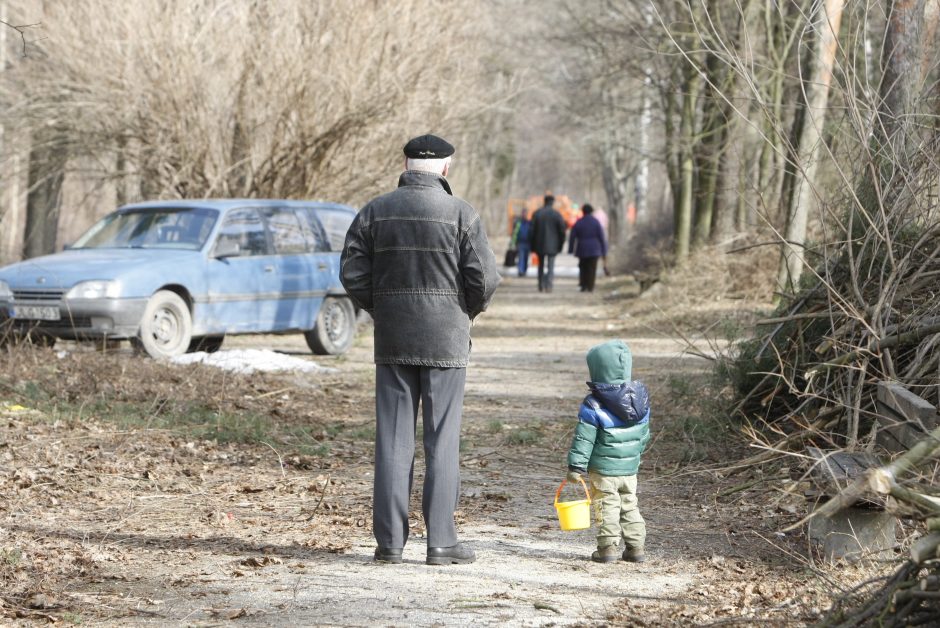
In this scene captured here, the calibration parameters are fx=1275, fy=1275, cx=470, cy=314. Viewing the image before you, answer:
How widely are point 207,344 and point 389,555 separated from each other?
9.45m

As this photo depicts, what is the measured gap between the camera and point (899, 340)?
7.21 metres

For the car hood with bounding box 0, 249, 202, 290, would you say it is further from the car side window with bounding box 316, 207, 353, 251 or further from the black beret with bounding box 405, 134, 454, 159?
the black beret with bounding box 405, 134, 454, 159

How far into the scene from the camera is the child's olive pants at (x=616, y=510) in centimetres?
600

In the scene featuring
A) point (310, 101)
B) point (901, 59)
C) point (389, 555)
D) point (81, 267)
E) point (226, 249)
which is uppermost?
point (310, 101)

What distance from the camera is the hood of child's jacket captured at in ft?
19.5

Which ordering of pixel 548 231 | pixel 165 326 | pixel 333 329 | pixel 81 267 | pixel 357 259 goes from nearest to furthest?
pixel 357 259 → pixel 81 267 → pixel 165 326 → pixel 333 329 → pixel 548 231

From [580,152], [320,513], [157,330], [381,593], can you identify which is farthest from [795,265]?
[580,152]

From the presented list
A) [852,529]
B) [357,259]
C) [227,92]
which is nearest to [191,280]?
[227,92]

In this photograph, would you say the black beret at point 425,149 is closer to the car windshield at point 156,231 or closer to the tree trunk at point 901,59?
the tree trunk at point 901,59

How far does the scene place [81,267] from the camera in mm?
13031

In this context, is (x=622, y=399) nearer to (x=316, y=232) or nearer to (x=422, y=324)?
(x=422, y=324)

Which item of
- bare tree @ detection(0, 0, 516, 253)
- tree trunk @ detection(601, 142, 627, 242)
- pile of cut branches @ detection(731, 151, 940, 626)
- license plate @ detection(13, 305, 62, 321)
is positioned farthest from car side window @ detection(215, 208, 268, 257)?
tree trunk @ detection(601, 142, 627, 242)

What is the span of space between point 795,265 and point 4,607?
13.3 m

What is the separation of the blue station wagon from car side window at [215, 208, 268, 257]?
12 millimetres
